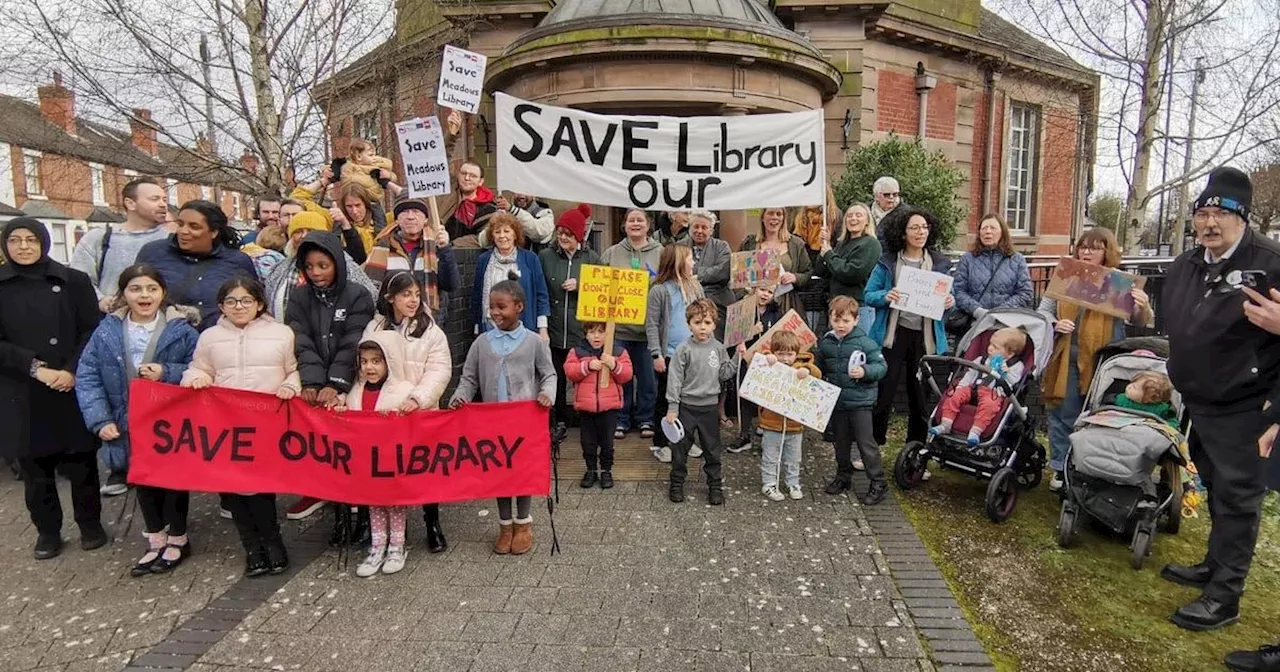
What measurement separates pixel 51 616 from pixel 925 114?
18.4m

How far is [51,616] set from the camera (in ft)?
12.7

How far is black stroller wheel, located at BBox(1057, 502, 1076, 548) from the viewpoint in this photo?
4582 millimetres

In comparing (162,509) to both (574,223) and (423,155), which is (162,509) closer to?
(423,155)

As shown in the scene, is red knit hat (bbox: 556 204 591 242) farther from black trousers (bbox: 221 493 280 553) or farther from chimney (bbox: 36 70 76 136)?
chimney (bbox: 36 70 76 136)

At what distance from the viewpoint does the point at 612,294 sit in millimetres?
5398

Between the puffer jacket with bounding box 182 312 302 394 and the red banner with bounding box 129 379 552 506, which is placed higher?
the puffer jacket with bounding box 182 312 302 394

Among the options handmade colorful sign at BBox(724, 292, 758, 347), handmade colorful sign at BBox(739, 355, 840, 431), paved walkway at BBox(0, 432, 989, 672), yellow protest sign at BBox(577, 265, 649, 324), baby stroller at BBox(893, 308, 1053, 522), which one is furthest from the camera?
handmade colorful sign at BBox(724, 292, 758, 347)

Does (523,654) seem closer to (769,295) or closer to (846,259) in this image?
(769,295)

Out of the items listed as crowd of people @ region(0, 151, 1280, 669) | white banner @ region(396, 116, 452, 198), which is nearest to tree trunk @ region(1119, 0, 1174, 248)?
crowd of people @ region(0, 151, 1280, 669)

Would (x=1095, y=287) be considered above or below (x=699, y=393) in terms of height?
above

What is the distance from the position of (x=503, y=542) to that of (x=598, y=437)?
137 centimetres

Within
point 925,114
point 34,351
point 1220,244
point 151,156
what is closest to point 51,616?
point 34,351

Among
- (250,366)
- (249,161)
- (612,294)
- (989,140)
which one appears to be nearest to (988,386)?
(612,294)

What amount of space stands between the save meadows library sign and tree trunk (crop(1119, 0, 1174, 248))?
8.98 m
